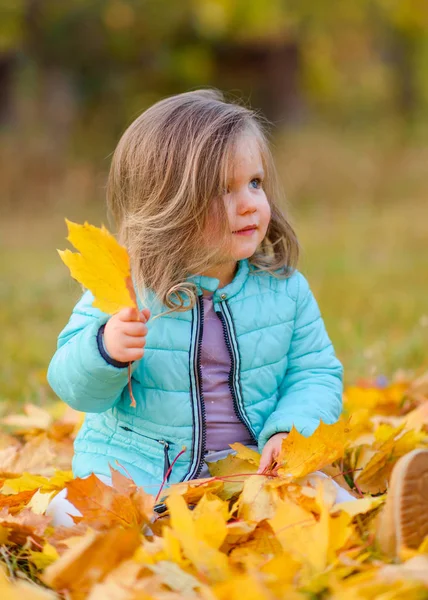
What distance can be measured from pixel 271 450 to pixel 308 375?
1.00 feet

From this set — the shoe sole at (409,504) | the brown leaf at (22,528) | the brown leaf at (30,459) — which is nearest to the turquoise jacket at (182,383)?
the brown leaf at (22,528)

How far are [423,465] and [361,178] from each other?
9.75 m

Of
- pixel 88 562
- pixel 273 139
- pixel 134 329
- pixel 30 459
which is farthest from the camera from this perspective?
pixel 273 139

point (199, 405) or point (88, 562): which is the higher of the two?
point (199, 405)

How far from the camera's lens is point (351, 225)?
799cm

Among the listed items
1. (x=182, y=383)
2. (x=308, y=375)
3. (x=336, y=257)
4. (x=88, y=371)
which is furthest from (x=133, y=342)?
(x=336, y=257)

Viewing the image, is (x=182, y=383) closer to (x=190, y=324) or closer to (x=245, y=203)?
(x=190, y=324)

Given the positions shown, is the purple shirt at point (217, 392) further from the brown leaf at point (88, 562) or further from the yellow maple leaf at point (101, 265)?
the brown leaf at point (88, 562)

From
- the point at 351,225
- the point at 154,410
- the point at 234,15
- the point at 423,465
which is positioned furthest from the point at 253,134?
the point at 234,15

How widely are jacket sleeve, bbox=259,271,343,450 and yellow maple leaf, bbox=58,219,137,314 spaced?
0.51 meters

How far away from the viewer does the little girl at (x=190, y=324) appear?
193 centimetres

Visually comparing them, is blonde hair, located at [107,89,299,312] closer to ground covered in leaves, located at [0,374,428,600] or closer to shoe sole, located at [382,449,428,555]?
ground covered in leaves, located at [0,374,428,600]

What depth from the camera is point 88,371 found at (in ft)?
6.03

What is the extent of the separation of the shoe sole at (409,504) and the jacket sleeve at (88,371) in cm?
66
